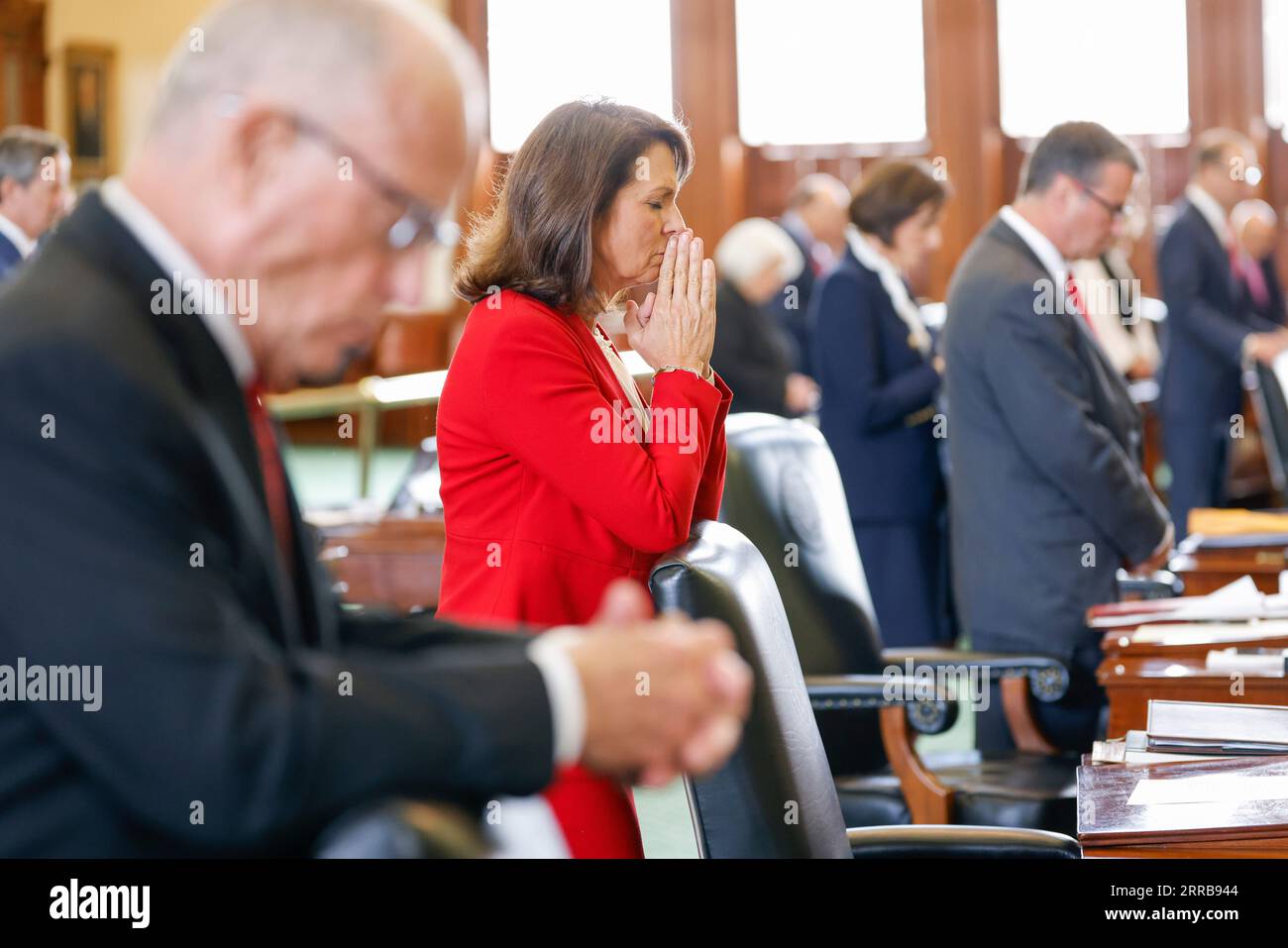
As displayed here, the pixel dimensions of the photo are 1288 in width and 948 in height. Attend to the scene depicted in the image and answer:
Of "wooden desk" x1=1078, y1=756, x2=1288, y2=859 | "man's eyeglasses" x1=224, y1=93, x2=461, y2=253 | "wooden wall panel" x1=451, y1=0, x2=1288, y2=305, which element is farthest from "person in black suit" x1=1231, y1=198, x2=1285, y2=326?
"man's eyeglasses" x1=224, y1=93, x2=461, y2=253

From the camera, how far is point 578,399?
1908mm

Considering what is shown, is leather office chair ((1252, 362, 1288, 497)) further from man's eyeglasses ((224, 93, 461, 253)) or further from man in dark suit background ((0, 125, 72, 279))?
man's eyeglasses ((224, 93, 461, 253))

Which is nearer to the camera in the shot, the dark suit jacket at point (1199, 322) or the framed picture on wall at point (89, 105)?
the dark suit jacket at point (1199, 322)

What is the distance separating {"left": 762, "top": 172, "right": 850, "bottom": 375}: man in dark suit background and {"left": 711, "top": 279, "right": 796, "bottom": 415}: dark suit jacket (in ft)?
4.34

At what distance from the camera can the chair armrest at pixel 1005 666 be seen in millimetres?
2768

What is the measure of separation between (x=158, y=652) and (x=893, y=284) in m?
4.09

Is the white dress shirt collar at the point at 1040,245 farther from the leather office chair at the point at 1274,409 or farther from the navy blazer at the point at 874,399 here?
the leather office chair at the point at 1274,409

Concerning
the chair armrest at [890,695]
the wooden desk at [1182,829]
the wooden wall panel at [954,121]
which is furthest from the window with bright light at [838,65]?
the wooden desk at [1182,829]

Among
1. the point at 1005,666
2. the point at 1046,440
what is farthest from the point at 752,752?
the point at 1046,440

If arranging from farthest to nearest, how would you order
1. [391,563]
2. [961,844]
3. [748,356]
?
[748,356] → [391,563] → [961,844]

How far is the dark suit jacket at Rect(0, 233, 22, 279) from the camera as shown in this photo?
4.36m

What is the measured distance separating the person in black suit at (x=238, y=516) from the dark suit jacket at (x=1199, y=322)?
571 centimetres

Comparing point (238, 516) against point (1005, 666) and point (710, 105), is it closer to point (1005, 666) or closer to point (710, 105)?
point (1005, 666)
